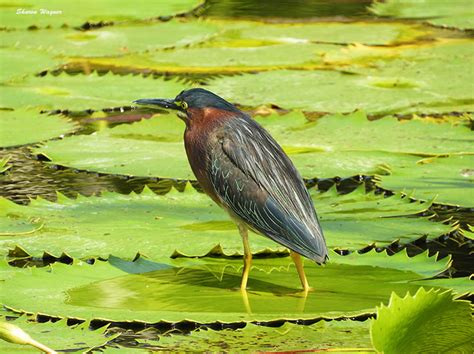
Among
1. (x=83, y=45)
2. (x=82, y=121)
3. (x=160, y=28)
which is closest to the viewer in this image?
(x=82, y=121)

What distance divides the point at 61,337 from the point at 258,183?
779 mm

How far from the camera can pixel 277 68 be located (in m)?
7.18

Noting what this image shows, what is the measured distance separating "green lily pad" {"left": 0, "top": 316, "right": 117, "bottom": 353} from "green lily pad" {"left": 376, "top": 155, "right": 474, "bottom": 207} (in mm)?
1704

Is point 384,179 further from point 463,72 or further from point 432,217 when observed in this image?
point 463,72

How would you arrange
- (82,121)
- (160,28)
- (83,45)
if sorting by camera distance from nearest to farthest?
(82,121) < (83,45) < (160,28)

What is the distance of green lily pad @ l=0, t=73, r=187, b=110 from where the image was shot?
6.15 metres

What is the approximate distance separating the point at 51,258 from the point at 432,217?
4.57 ft

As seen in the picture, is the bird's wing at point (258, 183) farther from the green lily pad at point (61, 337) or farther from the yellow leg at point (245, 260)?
the green lily pad at point (61, 337)

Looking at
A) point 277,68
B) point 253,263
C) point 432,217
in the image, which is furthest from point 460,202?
point 277,68

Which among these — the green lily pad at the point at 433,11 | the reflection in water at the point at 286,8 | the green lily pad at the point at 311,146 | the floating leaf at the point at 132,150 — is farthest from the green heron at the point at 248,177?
the reflection in water at the point at 286,8

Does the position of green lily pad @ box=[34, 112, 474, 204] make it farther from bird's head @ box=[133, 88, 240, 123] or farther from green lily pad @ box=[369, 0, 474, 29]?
green lily pad @ box=[369, 0, 474, 29]

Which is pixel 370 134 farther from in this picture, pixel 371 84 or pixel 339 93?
pixel 371 84

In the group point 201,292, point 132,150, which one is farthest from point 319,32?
point 201,292

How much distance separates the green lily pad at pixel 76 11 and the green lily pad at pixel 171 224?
4685mm
